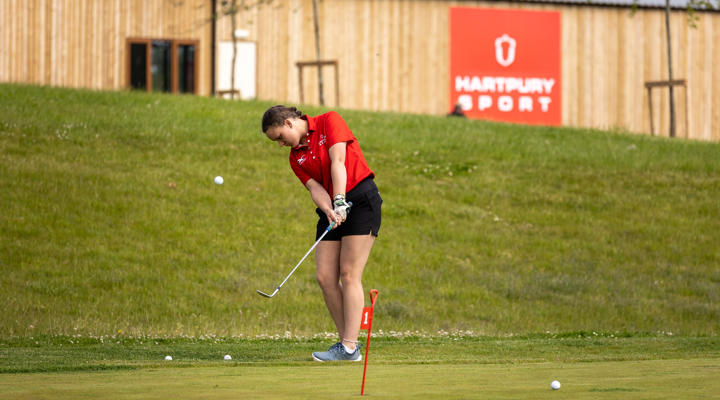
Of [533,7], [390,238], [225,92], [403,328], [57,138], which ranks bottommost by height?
[403,328]

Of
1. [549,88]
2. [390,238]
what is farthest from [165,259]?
[549,88]

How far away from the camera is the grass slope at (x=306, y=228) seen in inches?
548

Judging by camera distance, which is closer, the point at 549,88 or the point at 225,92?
the point at 225,92

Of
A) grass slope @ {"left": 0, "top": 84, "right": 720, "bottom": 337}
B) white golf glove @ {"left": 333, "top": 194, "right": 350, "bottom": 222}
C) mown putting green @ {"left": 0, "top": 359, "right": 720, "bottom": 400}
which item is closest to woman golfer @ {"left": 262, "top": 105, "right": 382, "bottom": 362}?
white golf glove @ {"left": 333, "top": 194, "right": 350, "bottom": 222}

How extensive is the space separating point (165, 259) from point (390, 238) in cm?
374

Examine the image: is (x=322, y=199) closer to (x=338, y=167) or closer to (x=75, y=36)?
(x=338, y=167)

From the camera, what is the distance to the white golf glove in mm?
7086

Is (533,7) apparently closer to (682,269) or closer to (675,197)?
(675,197)

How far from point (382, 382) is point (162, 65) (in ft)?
88.9

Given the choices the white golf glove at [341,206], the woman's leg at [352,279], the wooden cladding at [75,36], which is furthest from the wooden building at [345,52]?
the white golf glove at [341,206]

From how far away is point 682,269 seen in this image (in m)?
16.6

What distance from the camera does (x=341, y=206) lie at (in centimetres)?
→ 708

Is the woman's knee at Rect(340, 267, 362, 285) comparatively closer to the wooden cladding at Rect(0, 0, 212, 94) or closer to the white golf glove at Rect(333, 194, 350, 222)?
the white golf glove at Rect(333, 194, 350, 222)

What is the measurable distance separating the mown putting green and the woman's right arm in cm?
104
